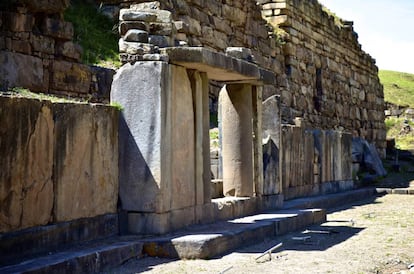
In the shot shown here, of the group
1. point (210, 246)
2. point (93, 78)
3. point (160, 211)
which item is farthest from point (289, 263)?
point (93, 78)

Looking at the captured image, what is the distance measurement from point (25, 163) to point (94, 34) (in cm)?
792

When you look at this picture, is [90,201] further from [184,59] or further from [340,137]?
[340,137]

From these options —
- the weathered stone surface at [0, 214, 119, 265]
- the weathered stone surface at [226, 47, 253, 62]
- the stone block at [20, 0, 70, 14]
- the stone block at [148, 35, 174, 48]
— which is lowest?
the weathered stone surface at [0, 214, 119, 265]

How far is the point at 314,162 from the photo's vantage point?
46.6ft

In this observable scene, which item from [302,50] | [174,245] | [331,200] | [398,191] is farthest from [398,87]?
[174,245]

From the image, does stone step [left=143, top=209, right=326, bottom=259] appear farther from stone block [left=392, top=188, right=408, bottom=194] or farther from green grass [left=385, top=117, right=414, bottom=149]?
green grass [left=385, top=117, right=414, bottom=149]

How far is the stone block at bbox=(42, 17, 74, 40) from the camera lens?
469 inches

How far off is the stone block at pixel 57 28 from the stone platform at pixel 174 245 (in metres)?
5.18

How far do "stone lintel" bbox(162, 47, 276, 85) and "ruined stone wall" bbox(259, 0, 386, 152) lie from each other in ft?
28.2

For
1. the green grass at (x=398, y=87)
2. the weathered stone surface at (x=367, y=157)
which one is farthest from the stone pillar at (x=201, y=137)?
the green grass at (x=398, y=87)

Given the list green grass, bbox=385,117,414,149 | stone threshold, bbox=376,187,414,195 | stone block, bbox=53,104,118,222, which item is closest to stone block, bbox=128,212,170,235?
stone block, bbox=53,104,118,222

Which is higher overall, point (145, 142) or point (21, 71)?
point (21, 71)

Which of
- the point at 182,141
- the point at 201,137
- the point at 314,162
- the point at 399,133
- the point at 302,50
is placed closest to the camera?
the point at 182,141

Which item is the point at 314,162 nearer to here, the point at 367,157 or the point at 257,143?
the point at 257,143
